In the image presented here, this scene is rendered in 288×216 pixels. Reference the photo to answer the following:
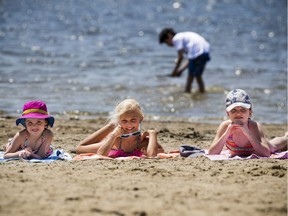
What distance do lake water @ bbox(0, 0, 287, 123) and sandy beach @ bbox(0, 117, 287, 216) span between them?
15.9 feet

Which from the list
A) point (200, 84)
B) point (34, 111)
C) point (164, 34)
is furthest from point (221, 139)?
point (200, 84)

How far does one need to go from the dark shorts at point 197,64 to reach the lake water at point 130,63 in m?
0.50

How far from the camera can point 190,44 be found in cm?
1315

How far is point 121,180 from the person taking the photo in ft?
17.1

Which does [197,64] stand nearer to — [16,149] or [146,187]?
[16,149]

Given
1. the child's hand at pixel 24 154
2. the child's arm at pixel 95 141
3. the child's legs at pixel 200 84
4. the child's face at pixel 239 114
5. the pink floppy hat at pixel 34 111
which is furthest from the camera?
the child's legs at pixel 200 84

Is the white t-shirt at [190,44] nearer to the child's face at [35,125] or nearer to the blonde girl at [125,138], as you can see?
the blonde girl at [125,138]

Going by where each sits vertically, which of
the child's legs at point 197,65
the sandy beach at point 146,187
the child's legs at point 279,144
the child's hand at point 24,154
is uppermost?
the child's legs at point 197,65

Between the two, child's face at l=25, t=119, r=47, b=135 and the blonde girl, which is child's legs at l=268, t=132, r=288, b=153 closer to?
the blonde girl

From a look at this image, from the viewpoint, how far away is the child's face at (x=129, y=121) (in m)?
6.59

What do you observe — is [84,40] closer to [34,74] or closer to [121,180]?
[34,74]

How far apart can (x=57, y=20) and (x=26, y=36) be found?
24.2 feet

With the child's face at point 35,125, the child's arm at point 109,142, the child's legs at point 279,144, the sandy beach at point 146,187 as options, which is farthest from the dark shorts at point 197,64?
the child's face at point 35,125

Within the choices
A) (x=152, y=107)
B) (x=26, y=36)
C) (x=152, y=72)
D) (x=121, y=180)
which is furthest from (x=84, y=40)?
(x=121, y=180)
